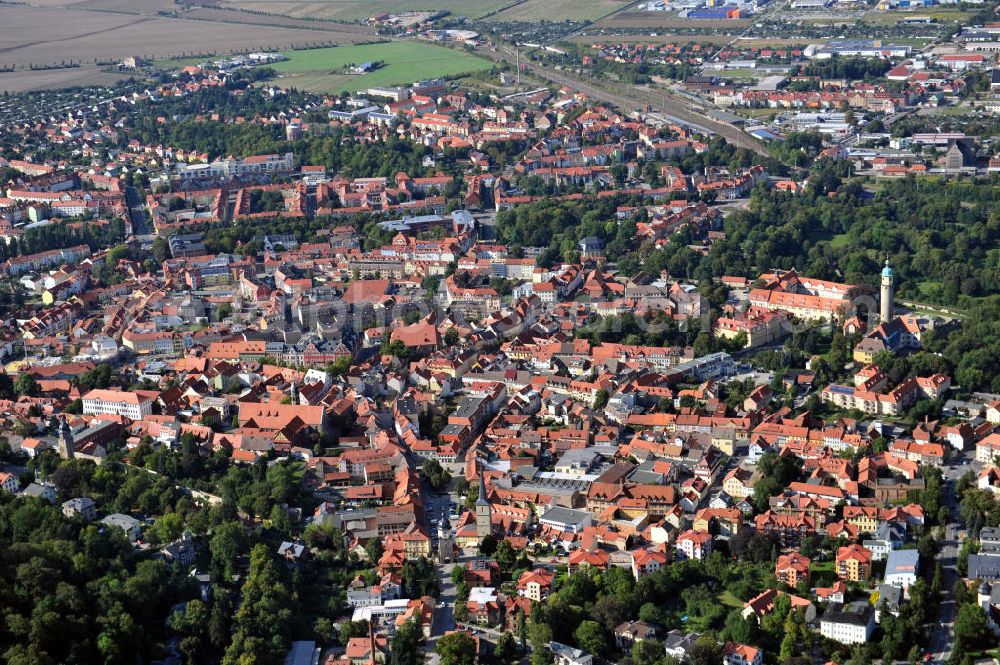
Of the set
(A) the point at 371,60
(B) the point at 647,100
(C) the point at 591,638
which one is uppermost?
(A) the point at 371,60

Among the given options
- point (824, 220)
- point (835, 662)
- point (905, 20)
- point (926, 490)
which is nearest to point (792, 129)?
point (824, 220)

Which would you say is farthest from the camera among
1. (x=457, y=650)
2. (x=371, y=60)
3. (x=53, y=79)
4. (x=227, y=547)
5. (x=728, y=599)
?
(x=371, y=60)

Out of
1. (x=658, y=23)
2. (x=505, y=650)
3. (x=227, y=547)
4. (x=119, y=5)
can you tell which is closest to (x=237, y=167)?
(x=227, y=547)

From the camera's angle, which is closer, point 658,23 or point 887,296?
point 887,296

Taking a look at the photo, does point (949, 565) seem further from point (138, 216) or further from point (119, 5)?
point (119, 5)

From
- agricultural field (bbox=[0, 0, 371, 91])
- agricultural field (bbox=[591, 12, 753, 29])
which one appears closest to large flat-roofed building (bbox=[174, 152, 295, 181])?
agricultural field (bbox=[0, 0, 371, 91])

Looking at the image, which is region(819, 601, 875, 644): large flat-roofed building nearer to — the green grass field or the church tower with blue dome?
the church tower with blue dome

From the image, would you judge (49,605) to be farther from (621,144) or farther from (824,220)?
(621,144)
